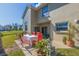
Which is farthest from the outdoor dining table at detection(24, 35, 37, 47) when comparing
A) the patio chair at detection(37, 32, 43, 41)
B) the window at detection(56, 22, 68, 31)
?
the window at detection(56, 22, 68, 31)

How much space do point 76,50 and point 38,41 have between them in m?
0.84

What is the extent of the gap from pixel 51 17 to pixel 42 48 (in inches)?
28.0

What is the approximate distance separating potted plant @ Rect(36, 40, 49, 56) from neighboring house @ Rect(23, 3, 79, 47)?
8.5 inches

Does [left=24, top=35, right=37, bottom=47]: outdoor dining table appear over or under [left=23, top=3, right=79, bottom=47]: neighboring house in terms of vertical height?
under

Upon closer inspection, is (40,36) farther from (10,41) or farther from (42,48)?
(10,41)

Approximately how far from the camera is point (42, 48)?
4598 mm

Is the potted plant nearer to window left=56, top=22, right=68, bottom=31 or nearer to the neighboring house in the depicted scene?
the neighboring house

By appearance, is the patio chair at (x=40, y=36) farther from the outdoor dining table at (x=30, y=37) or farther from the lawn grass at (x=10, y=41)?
the lawn grass at (x=10, y=41)

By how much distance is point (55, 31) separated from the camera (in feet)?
15.3

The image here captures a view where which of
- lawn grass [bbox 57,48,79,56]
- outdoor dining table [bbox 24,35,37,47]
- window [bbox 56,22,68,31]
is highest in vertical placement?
window [bbox 56,22,68,31]

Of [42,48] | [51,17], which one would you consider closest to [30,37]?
[42,48]

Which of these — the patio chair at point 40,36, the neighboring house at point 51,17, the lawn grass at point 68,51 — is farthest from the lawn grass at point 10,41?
the lawn grass at point 68,51

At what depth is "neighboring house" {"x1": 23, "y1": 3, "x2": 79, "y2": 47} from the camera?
180 inches

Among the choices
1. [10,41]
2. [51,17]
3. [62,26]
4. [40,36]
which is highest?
[51,17]
